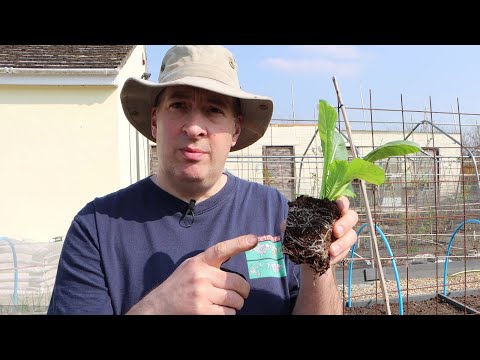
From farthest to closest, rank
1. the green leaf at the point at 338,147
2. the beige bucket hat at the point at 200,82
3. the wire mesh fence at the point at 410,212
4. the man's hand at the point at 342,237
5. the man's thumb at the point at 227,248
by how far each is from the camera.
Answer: the wire mesh fence at the point at 410,212
the green leaf at the point at 338,147
the beige bucket hat at the point at 200,82
the man's hand at the point at 342,237
the man's thumb at the point at 227,248

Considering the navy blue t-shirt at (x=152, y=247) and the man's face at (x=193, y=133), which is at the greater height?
the man's face at (x=193, y=133)

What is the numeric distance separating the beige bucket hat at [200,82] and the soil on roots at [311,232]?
0.45 metres

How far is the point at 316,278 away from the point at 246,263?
0.27 meters

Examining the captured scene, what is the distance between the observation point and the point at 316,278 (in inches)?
57.2

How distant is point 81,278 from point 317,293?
0.83 meters

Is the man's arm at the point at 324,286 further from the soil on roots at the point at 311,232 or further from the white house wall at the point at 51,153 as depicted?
the white house wall at the point at 51,153

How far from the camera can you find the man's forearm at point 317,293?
1.45 m

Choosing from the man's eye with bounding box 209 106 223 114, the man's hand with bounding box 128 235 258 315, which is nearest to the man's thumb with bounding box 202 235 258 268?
the man's hand with bounding box 128 235 258 315

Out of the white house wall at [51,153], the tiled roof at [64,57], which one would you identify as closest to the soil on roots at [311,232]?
the white house wall at [51,153]

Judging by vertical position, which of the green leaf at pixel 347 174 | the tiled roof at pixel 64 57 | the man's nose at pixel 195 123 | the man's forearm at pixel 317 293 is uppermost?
the tiled roof at pixel 64 57

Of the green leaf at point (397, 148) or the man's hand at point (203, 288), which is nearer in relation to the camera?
the man's hand at point (203, 288)

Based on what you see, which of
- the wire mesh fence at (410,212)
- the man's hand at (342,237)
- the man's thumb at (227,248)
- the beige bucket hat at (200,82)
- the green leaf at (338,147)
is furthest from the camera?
the wire mesh fence at (410,212)

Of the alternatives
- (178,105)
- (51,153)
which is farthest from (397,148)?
(51,153)
